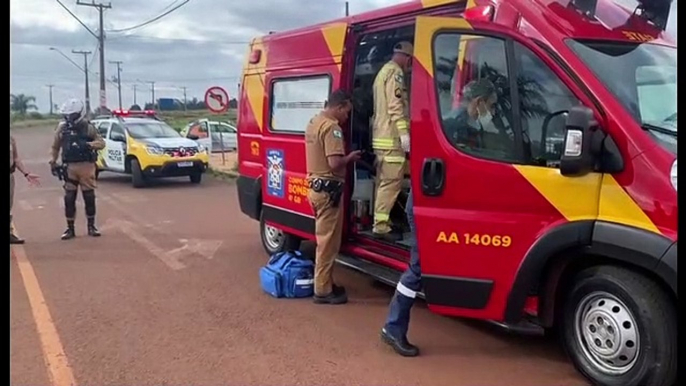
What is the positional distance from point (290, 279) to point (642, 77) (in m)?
3.19

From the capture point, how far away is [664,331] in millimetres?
3564

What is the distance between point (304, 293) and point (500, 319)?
7.02ft

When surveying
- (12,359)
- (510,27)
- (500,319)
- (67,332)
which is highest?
(510,27)

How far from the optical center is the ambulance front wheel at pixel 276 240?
7156mm

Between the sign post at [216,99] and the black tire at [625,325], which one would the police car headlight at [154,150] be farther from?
the black tire at [625,325]

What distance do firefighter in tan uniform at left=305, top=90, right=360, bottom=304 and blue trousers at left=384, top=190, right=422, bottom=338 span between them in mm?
1061

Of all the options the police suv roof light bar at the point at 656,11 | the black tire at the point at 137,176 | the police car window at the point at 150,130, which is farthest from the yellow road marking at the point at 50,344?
the police car window at the point at 150,130

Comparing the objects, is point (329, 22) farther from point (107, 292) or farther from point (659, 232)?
point (659, 232)

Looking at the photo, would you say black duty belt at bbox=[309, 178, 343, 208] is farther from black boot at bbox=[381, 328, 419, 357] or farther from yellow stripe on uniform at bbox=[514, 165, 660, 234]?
yellow stripe on uniform at bbox=[514, 165, 660, 234]

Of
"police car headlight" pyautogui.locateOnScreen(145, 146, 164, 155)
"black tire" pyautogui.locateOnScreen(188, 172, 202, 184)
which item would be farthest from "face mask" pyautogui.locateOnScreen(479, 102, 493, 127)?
"black tire" pyautogui.locateOnScreen(188, 172, 202, 184)

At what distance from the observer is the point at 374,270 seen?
570 cm

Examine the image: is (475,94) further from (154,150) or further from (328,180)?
(154,150)

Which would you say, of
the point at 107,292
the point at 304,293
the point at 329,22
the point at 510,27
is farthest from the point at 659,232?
the point at 107,292

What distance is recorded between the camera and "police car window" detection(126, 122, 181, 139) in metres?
16.0
